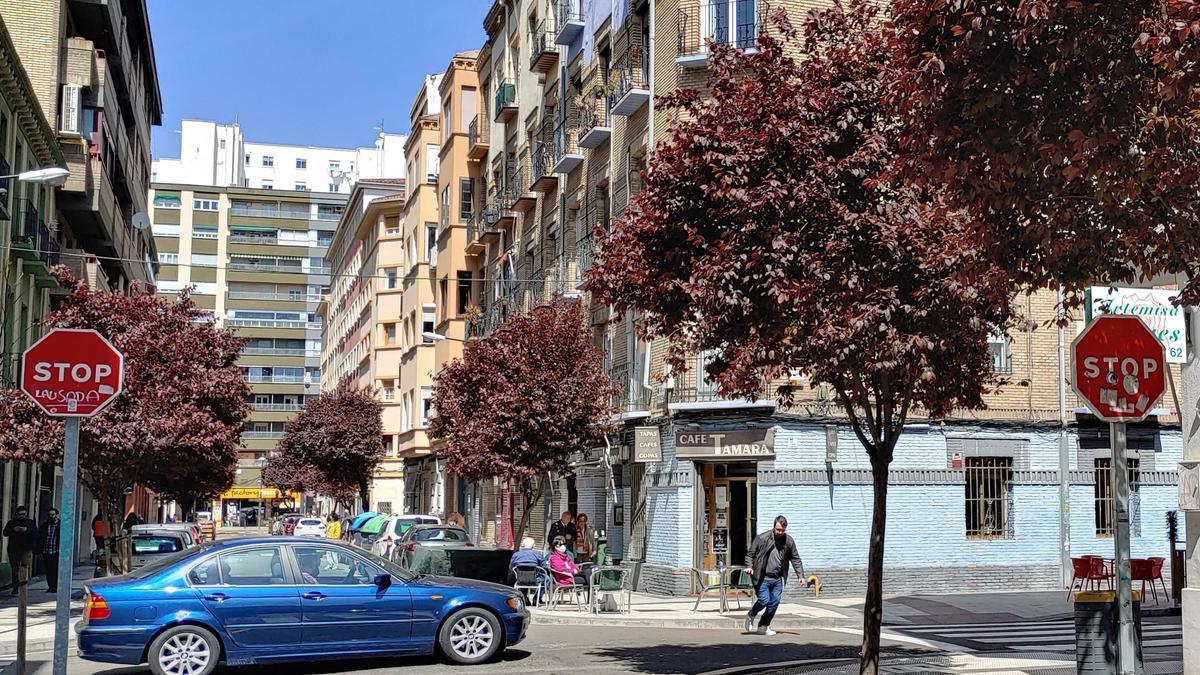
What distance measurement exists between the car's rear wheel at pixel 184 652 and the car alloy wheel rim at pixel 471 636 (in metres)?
2.52

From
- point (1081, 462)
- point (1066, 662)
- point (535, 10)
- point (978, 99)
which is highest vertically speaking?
point (535, 10)

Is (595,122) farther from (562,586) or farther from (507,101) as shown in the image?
(562,586)

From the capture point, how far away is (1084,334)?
10484 mm

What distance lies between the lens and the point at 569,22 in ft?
116

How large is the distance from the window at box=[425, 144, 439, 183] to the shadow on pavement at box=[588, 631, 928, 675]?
4488cm

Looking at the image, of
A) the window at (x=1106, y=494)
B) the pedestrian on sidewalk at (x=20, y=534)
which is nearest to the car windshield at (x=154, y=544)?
the pedestrian on sidewalk at (x=20, y=534)

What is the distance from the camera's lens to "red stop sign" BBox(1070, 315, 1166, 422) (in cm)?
1022

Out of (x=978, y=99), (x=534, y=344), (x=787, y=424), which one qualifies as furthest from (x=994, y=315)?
(x=534, y=344)

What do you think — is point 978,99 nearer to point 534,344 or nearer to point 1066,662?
point 1066,662

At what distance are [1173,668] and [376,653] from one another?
825cm

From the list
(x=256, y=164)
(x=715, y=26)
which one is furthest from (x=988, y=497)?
(x=256, y=164)

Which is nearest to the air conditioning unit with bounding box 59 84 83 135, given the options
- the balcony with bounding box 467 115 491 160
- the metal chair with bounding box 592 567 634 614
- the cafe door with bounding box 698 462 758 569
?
the balcony with bounding box 467 115 491 160

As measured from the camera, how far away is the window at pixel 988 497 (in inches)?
1054

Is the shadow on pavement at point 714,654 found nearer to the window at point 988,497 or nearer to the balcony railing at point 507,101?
the window at point 988,497
